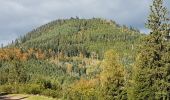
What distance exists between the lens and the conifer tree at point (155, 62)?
54312 millimetres

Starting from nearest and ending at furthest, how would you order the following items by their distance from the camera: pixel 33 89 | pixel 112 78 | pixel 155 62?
Answer: pixel 155 62
pixel 112 78
pixel 33 89

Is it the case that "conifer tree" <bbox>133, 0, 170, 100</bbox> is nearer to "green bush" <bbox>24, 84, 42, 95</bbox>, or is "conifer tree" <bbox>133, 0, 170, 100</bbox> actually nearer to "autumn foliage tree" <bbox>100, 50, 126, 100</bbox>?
"autumn foliage tree" <bbox>100, 50, 126, 100</bbox>

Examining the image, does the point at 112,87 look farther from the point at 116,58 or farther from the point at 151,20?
the point at 151,20

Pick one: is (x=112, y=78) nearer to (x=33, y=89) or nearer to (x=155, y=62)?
(x=155, y=62)

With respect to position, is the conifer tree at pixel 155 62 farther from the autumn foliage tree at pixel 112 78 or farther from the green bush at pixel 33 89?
the green bush at pixel 33 89

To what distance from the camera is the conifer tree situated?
54.3m

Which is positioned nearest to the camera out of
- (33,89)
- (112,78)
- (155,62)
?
(155,62)

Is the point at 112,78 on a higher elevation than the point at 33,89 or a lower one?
higher

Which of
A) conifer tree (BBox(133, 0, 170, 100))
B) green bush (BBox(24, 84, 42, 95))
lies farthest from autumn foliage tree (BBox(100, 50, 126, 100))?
green bush (BBox(24, 84, 42, 95))

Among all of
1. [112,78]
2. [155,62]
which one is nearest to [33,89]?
[112,78]

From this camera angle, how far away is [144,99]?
59.5m

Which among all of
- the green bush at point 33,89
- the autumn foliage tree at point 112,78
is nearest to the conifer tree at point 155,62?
the autumn foliage tree at point 112,78

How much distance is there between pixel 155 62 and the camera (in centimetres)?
5481

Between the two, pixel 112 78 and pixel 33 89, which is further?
pixel 33 89
